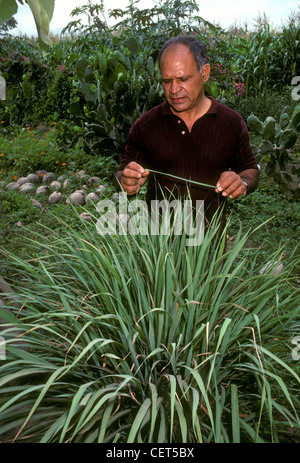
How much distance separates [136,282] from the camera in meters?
1.69

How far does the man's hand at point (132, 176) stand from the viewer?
198 cm

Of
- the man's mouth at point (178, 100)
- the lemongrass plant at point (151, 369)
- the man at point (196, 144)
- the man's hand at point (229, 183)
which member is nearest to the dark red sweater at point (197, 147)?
the man at point (196, 144)

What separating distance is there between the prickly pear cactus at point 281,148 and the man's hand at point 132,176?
2496 millimetres

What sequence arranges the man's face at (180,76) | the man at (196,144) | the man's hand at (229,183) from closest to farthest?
the man's hand at (229,183) < the man's face at (180,76) < the man at (196,144)

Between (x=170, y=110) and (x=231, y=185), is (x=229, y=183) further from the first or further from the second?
(x=170, y=110)

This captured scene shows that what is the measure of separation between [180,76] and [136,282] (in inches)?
37.6

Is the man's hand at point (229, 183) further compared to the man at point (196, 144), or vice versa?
Answer: the man at point (196, 144)

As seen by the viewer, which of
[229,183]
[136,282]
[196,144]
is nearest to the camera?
[136,282]

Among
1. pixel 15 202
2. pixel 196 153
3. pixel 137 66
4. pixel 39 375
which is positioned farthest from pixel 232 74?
pixel 39 375

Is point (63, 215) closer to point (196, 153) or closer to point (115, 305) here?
point (196, 153)

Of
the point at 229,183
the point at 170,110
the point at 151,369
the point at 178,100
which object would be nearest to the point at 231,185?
the point at 229,183

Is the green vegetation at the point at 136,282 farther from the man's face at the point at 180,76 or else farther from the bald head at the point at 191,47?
the bald head at the point at 191,47

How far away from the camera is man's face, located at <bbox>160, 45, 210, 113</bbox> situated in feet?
6.91

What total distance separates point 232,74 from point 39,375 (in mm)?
7052
